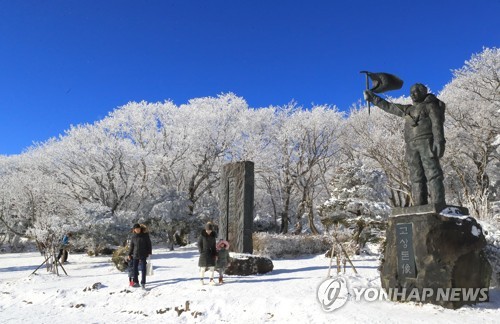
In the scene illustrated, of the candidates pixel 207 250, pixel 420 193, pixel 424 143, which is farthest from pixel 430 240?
pixel 207 250

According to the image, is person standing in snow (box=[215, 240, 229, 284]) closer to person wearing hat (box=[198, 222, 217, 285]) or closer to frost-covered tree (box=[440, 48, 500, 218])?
person wearing hat (box=[198, 222, 217, 285])

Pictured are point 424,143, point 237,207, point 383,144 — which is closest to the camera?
point 424,143

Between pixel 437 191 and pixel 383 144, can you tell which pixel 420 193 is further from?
pixel 383 144

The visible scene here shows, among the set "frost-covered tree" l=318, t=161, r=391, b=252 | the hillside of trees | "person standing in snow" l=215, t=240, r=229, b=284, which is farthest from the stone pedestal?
the hillside of trees

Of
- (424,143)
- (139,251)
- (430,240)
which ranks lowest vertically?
(139,251)

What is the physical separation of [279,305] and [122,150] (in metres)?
19.7

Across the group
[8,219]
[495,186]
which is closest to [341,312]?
[495,186]

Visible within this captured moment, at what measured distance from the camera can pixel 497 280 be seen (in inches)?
267

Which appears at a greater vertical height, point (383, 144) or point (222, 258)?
point (383, 144)

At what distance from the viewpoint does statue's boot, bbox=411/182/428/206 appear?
6.69 metres

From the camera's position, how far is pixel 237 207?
11.8 m

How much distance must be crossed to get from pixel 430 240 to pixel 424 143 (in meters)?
1.83

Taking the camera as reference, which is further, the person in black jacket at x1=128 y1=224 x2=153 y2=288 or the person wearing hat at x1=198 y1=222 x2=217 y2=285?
the person in black jacket at x1=128 y1=224 x2=153 y2=288
